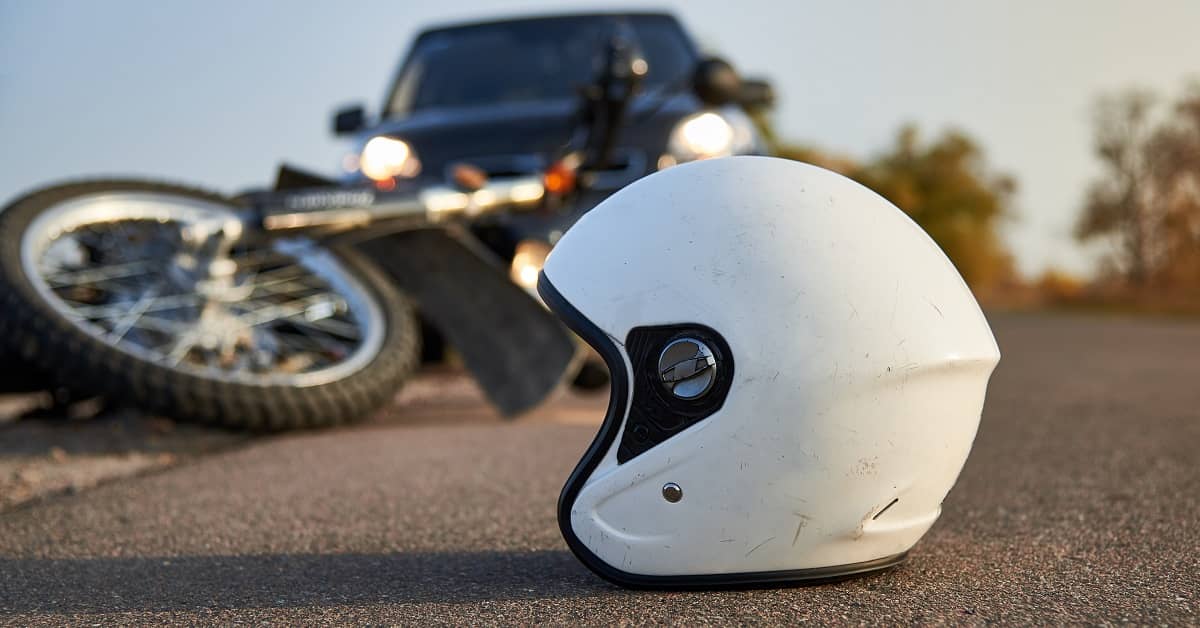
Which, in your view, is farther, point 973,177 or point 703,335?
point 973,177

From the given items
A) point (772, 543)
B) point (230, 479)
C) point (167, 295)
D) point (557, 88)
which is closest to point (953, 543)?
point (772, 543)

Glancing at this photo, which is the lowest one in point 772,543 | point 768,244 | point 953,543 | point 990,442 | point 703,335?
A: point 990,442

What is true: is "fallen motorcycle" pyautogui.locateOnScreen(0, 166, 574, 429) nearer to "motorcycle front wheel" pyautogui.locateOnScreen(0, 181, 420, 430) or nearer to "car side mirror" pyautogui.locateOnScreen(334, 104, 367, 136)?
"motorcycle front wheel" pyautogui.locateOnScreen(0, 181, 420, 430)

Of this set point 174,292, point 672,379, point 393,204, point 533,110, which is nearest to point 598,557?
point 672,379

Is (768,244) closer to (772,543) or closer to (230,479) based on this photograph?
(772,543)

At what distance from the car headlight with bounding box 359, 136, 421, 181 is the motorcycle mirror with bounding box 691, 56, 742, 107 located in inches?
51.8

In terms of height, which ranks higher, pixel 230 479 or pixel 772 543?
pixel 772 543

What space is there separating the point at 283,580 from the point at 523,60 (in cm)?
455

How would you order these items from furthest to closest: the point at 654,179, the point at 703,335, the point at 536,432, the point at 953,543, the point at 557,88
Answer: the point at 557,88, the point at 536,432, the point at 953,543, the point at 654,179, the point at 703,335

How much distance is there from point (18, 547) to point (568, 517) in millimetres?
1367

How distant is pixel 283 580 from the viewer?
8.41 ft

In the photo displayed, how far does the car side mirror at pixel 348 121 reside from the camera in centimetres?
666

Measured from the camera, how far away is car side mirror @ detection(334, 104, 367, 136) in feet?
21.9

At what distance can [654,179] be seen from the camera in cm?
257
